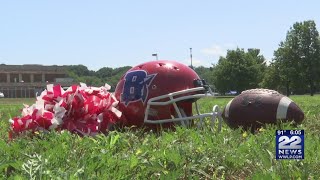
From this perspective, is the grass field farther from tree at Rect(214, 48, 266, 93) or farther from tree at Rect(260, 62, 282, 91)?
tree at Rect(214, 48, 266, 93)

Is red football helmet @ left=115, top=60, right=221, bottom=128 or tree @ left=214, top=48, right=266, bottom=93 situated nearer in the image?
red football helmet @ left=115, top=60, right=221, bottom=128

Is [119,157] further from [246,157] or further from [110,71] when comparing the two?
[110,71]

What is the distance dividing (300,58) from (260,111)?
184 feet

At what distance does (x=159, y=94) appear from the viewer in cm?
597

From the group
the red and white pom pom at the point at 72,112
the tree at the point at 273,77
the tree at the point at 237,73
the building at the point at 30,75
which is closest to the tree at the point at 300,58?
the tree at the point at 273,77

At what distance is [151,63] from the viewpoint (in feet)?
20.8

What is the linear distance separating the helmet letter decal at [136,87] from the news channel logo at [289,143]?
351 cm

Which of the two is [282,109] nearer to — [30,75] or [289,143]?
[289,143]

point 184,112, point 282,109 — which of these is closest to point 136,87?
point 184,112

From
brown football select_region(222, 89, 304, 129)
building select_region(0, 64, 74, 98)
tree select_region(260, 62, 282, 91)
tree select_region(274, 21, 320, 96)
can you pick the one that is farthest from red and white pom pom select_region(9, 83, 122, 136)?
building select_region(0, 64, 74, 98)

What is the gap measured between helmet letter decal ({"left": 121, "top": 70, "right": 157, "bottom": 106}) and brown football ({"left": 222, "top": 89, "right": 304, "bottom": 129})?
3.57ft

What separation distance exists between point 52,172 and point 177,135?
6.76ft

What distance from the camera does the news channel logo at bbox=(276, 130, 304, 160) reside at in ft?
8.27

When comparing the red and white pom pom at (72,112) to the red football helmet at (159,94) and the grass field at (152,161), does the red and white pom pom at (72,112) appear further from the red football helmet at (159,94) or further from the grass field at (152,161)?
the grass field at (152,161)
